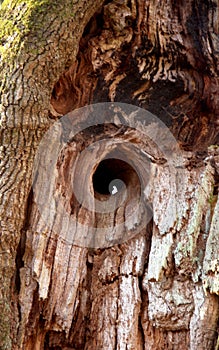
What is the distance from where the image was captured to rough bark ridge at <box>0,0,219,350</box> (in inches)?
102

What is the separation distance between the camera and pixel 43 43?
109 inches

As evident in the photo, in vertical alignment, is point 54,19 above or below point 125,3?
below

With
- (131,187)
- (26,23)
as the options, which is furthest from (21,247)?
(26,23)

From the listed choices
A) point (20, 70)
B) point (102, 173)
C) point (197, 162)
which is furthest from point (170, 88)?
point (20, 70)

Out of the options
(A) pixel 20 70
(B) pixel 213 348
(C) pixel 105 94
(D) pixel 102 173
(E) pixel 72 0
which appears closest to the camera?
(B) pixel 213 348

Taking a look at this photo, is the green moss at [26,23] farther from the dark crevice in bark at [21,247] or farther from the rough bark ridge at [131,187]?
the dark crevice in bark at [21,247]

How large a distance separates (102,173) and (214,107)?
0.85 meters

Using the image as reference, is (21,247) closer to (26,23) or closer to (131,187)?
(131,187)

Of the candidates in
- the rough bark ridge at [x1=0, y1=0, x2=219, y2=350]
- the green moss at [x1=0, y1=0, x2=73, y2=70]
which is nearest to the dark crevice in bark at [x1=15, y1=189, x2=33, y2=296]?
the rough bark ridge at [x1=0, y1=0, x2=219, y2=350]

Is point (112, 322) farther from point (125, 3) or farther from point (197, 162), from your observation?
point (125, 3)

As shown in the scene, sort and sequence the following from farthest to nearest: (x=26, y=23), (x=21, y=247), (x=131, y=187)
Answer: (x=131, y=187) < (x=26, y=23) < (x=21, y=247)

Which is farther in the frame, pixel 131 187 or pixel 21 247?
pixel 131 187

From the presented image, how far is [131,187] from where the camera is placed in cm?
319

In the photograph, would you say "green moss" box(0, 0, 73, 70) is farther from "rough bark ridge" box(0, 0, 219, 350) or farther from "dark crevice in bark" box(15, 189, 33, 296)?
"dark crevice in bark" box(15, 189, 33, 296)
